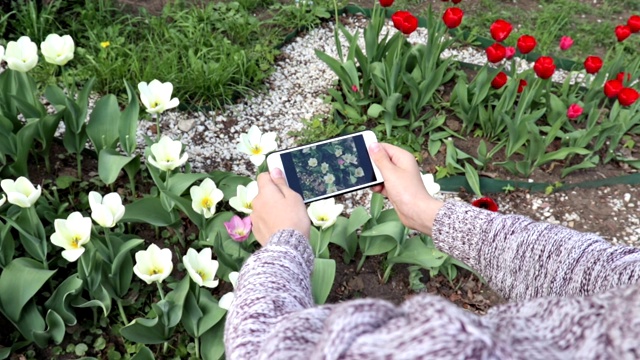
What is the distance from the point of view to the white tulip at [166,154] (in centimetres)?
177

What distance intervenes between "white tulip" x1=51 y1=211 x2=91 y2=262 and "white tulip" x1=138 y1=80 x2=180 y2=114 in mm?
440

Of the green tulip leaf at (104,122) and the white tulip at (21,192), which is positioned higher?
the white tulip at (21,192)

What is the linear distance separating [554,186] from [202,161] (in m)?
1.51

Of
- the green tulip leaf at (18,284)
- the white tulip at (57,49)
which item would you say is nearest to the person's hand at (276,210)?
the green tulip leaf at (18,284)

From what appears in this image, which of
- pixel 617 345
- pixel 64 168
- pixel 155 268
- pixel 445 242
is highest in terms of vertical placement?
pixel 617 345

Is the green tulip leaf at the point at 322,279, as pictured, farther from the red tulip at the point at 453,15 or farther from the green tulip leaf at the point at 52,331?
the red tulip at the point at 453,15

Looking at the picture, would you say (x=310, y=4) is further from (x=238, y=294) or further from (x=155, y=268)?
(x=238, y=294)

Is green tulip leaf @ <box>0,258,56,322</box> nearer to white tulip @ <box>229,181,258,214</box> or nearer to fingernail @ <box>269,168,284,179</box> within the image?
white tulip @ <box>229,181,258,214</box>

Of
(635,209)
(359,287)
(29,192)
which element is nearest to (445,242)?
(359,287)

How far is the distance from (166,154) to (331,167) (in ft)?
1.79

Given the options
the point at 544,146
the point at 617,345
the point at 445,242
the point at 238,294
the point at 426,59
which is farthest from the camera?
the point at 426,59

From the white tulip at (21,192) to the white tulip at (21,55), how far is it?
0.41 meters

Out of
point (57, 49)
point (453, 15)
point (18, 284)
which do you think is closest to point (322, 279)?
point (18, 284)

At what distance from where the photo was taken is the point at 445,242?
145cm
